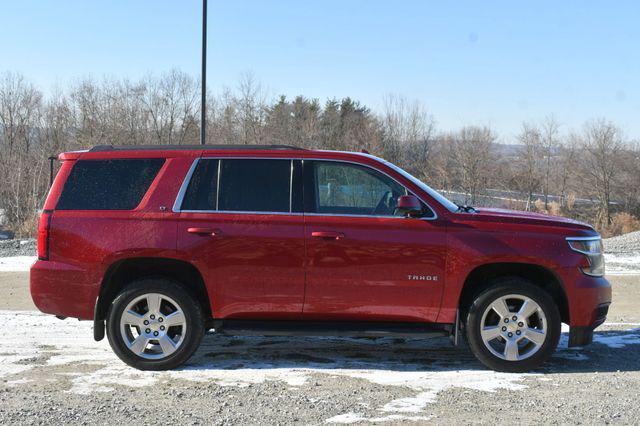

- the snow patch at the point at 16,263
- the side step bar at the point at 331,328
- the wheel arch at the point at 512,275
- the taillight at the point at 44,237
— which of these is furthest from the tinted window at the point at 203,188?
the snow patch at the point at 16,263

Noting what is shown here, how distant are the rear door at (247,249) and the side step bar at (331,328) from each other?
85 mm

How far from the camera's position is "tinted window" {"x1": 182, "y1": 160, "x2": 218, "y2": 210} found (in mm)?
5684

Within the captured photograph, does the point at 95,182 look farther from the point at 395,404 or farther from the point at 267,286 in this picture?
the point at 395,404

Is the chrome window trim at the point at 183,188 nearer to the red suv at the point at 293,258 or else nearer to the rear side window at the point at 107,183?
the red suv at the point at 293,258

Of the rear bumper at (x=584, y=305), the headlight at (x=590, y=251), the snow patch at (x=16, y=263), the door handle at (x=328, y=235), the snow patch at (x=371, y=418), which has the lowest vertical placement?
the snow patch at (x=371, y=418)

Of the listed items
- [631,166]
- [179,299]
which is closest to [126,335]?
[179,299]

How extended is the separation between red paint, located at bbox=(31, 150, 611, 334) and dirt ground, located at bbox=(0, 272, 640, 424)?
0.52 m

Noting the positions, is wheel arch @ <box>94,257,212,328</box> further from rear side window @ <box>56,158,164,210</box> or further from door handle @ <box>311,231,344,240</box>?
door handle @ <box>311,231,344,240</box>

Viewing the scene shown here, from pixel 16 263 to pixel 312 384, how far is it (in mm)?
9780

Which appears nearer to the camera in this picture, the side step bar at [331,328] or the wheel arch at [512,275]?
the side step bar at [331,328]

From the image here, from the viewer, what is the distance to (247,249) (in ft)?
18.2

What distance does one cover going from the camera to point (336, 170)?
5.80m

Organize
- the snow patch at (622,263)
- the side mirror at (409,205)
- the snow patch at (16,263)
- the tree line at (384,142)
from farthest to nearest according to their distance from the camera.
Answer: the tree line at (384,142)
the snow patch at (16,263)
the snow patch at (622,263)
the side mirror at (409,205)

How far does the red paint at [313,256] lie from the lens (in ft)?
18.2
